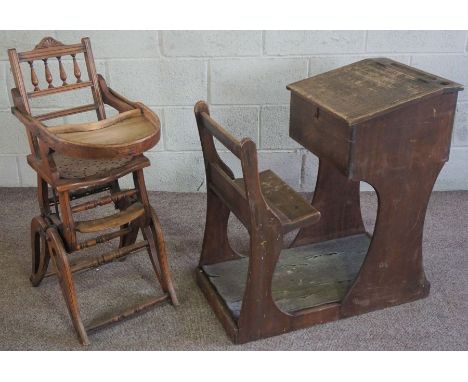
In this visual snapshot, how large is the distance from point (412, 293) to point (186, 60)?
1558 millimetres

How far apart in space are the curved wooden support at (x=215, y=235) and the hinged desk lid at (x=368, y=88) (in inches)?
20.5

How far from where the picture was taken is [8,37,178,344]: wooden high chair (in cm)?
199

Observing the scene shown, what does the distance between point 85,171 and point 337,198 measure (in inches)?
42.9

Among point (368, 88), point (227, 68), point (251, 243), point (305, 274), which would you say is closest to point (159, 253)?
point (251, 243)

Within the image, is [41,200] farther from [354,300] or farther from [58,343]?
[354,300]

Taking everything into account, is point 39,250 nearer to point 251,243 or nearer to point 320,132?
point 251,243

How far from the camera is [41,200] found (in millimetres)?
2311

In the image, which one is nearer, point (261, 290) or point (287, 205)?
point (261, 290)

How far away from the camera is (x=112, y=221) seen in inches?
85.0

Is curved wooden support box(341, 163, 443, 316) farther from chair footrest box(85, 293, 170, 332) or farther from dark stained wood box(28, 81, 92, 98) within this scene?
dark stained wood box(28, 81, 92, 98)

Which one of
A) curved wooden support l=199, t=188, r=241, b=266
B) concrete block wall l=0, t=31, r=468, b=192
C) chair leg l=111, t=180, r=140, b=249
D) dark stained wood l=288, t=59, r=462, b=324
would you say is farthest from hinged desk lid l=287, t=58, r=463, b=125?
chair leg l=111, t=180, r=140, b=249

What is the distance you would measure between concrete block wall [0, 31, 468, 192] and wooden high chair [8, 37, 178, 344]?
2.50ft

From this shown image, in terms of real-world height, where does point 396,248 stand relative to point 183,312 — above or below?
above

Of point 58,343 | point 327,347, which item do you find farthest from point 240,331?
point 58,343
